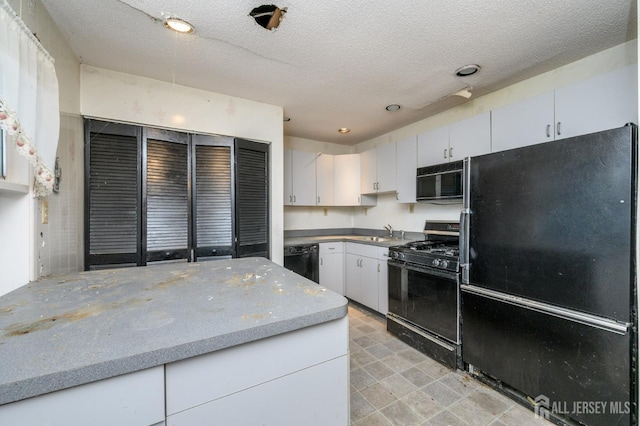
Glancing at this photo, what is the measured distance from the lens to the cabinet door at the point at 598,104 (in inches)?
60.5

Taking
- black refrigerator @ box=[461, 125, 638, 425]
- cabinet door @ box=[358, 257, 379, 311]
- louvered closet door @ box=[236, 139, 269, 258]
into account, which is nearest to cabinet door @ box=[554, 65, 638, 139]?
black refrigerator @ box=[461, 125, 638, 425]

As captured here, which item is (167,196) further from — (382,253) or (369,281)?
(369,281)

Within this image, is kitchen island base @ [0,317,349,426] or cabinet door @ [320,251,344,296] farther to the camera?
cabinet door @ [320,251,344,296]

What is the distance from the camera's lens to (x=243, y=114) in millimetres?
2561

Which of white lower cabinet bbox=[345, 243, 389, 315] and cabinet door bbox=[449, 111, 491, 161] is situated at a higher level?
cabinet door bbox=[449, 111, 491, 161]

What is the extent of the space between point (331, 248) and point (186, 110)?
2.26 metres

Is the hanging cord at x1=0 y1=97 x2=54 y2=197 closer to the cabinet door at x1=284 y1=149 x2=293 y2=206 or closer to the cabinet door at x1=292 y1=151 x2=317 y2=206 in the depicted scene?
the cabinet door at x1=284 y1=149 x2=293 y2=206

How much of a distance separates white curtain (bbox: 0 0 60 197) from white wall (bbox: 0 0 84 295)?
0.37ft

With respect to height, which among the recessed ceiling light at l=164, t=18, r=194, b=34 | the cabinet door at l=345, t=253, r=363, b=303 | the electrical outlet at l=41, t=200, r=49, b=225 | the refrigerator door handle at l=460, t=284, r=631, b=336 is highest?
the recessed ceiling light at l=164, t=18, r=194, b=34

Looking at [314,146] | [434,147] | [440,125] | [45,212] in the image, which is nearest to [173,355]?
[45,212]

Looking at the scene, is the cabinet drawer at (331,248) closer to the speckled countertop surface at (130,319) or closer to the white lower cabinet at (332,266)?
the white lower cabinet at (332,266)

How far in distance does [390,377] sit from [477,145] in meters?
2.06

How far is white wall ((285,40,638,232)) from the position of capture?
1.84 metres

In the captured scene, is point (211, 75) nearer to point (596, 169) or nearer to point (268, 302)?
point (268, 302)
